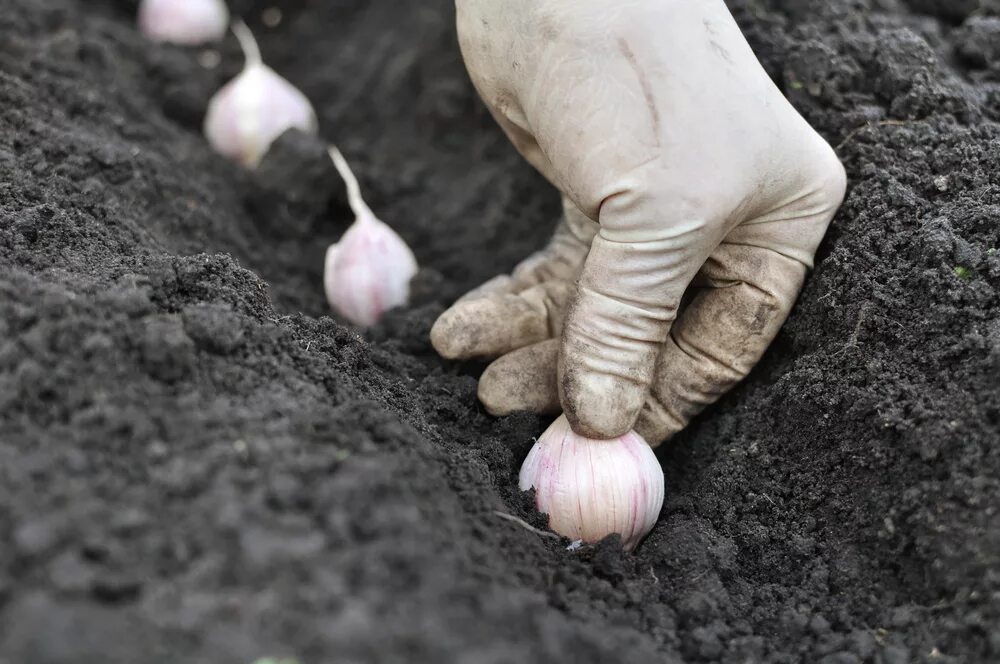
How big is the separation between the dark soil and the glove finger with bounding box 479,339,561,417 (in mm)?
31

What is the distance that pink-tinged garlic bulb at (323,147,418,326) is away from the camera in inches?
68.9

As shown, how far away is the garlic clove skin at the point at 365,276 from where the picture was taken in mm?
1750

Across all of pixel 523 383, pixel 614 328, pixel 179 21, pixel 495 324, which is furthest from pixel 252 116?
pixel 614 328

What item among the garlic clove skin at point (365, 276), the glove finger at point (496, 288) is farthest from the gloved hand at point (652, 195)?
the garlic clove skin at point (365, 276)

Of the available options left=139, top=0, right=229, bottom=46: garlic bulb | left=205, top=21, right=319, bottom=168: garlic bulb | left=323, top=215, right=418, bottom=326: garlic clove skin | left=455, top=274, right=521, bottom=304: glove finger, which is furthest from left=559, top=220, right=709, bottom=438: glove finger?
left=139, top=0, right=229, bottom=46: garlic bulb

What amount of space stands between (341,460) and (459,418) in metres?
0.49

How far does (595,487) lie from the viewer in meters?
1.29

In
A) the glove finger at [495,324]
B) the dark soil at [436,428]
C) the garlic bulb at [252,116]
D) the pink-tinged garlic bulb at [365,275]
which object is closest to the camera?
the dark soil at [436,428]

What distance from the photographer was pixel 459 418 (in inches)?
58.1

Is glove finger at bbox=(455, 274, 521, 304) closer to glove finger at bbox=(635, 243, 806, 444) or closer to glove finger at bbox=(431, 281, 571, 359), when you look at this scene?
glove finger at bbox=(431, 281, 571, 359)

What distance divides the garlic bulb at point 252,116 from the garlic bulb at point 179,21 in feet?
1.60

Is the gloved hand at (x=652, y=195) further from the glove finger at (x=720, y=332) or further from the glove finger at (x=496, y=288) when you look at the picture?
the glove finger at (x=496, y=288)

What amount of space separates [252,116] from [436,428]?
1199mm

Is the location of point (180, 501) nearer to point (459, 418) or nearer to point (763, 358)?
point (459, 418)
